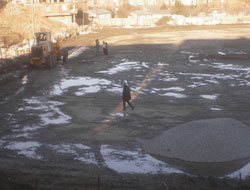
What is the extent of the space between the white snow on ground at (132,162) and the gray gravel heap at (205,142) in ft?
1.81

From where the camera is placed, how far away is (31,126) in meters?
16.2

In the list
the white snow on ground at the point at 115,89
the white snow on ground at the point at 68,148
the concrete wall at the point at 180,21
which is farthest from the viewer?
the concrete wall at the point at 180,21

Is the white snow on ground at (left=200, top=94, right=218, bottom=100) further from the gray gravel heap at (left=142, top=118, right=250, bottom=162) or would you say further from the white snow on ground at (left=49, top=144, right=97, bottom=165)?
the white snow on ground at (left=49, top=144, right=97, bottom=165)

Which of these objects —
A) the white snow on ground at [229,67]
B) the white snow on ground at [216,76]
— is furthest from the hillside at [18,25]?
the white snow on ground at [216,76]

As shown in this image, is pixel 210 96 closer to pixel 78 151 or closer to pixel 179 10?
pixel 78 151

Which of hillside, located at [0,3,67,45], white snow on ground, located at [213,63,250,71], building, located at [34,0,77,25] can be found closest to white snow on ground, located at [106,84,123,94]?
white snow on ground, located at [213,63,250,71]

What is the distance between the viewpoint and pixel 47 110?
18828mm

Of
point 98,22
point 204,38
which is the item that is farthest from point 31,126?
point 98,22

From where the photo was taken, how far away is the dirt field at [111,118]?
1091 centimetres

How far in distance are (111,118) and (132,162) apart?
5.24 metres

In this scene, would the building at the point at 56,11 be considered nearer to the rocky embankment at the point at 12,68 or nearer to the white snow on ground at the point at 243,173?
the rocky embankment at the point at 12,68

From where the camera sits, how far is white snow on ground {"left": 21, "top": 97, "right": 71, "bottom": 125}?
17016 mm

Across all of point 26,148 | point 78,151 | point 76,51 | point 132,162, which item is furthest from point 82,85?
point 76,51

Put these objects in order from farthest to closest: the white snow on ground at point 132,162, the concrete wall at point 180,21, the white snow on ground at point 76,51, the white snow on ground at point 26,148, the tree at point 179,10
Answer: the tree at point 179,10, the concrete wall at point 180,21, the white snow on ground at point 76,51, the white snow on ground at point 26,148, the white snow on ground at point 132,162
